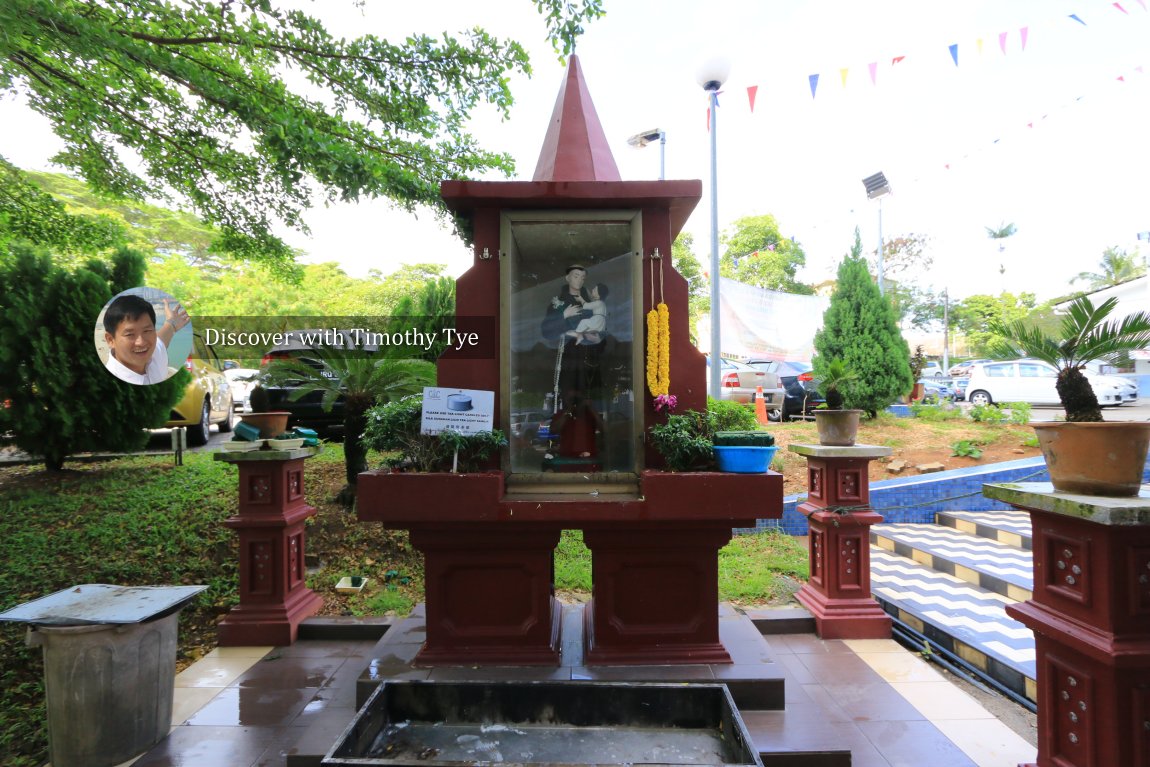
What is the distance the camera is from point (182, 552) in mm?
5574

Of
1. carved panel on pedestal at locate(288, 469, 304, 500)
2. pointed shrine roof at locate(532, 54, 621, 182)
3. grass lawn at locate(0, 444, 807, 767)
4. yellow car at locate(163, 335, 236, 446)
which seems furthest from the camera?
yellow car at locate(163, 335, 236, 446)

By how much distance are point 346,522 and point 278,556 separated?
6.26 feet

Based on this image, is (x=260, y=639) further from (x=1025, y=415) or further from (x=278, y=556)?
(x=1025, y=415)

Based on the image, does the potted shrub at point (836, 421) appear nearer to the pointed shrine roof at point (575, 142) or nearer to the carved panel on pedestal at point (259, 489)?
the pointed shrine roof at point (575, 142)

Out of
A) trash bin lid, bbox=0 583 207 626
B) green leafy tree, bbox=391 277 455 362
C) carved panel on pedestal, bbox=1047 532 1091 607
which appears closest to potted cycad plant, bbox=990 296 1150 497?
carved panel on pedestal, bbox=1047 532 1091 607

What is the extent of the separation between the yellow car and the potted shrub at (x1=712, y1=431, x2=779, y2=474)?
744cm

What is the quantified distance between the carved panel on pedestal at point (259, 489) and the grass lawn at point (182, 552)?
113cm

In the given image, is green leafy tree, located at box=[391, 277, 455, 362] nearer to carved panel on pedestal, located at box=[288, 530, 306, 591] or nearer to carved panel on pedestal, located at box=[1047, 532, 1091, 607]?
carved panel on pedestal, located at box=[288, 530, 306, 591]

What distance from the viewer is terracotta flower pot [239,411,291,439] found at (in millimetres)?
4574

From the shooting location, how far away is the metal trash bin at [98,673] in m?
2.89

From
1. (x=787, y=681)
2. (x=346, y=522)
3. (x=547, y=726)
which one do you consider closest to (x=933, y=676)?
(x=787, y=681)

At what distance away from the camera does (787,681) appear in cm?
371

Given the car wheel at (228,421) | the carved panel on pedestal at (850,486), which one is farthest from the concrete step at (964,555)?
the car wheel at (228,421)

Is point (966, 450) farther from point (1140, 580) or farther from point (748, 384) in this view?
point (1140, 580)
